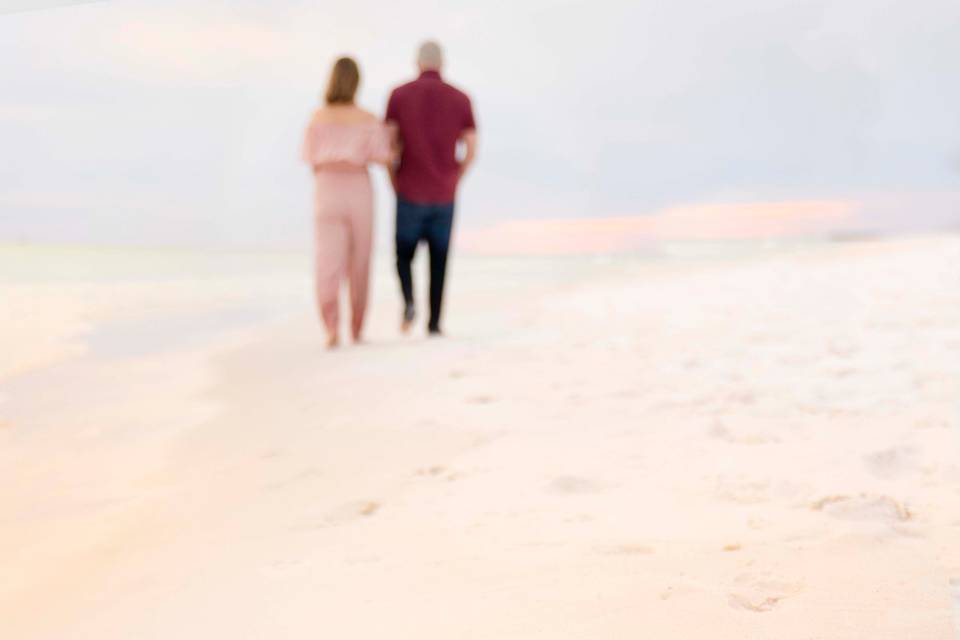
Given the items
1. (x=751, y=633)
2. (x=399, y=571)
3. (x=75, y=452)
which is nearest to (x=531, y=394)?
(x=75, y=452)

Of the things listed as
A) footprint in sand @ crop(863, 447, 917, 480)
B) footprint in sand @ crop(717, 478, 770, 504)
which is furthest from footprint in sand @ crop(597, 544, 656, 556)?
footprint in sand @ crop(863, 447, 917, 480)

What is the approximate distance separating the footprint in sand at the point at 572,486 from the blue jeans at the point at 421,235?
2751 millimetres

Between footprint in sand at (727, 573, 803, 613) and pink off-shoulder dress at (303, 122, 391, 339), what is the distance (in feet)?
10.8

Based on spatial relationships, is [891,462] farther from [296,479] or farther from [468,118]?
[468,118]

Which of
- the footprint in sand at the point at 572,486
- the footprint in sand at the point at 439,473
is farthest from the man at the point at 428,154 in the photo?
the footprint in sand at the point at 572,486

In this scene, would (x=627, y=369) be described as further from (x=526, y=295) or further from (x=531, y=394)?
(x=526, y=295)

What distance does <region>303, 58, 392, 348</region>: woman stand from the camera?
4.42 metres

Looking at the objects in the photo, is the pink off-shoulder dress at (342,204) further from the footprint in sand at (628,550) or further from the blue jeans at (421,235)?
the footprint in sand at (628,550)

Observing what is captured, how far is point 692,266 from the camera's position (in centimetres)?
1131

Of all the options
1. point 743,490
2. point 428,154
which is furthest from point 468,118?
point 743,490

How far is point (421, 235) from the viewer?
15.7 ft

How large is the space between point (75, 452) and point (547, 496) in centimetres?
157

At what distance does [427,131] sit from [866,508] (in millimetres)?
3205

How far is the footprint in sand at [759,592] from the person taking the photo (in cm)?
141
